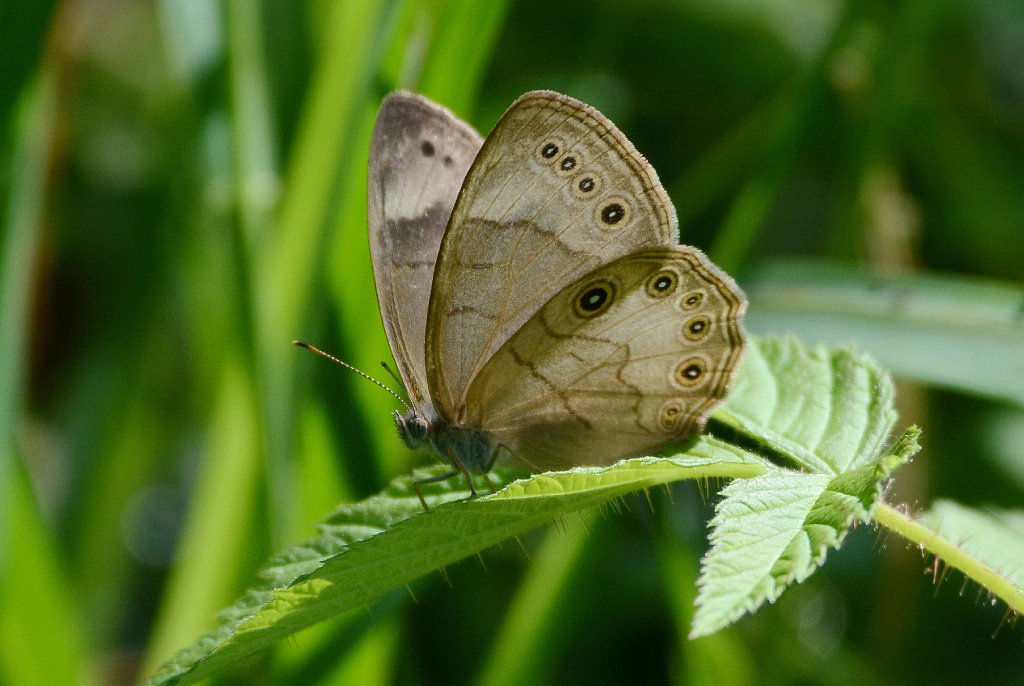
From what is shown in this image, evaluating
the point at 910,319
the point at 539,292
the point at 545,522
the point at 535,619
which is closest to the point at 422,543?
the point at 545,522

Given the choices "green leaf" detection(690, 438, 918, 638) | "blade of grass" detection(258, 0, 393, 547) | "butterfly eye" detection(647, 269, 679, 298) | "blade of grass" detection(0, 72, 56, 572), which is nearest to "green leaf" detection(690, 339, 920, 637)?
"green leaf" detection(690, 438, 918, 638)

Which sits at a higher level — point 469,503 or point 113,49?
point 113,49

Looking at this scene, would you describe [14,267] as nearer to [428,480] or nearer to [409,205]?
[409,205]

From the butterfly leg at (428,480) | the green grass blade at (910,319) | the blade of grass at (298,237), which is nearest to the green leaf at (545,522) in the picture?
the butterfly leg at (428,480)

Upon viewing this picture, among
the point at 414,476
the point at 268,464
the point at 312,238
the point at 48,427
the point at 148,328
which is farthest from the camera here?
the point at 48,427

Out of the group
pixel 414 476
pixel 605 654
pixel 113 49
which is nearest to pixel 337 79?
pixel 414 476

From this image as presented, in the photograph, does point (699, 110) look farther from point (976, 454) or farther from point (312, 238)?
point (312, 238)

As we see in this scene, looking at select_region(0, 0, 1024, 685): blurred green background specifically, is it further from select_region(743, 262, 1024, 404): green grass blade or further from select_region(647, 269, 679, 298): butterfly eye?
select_region(647, 269, 679, 298): butterfly eye
